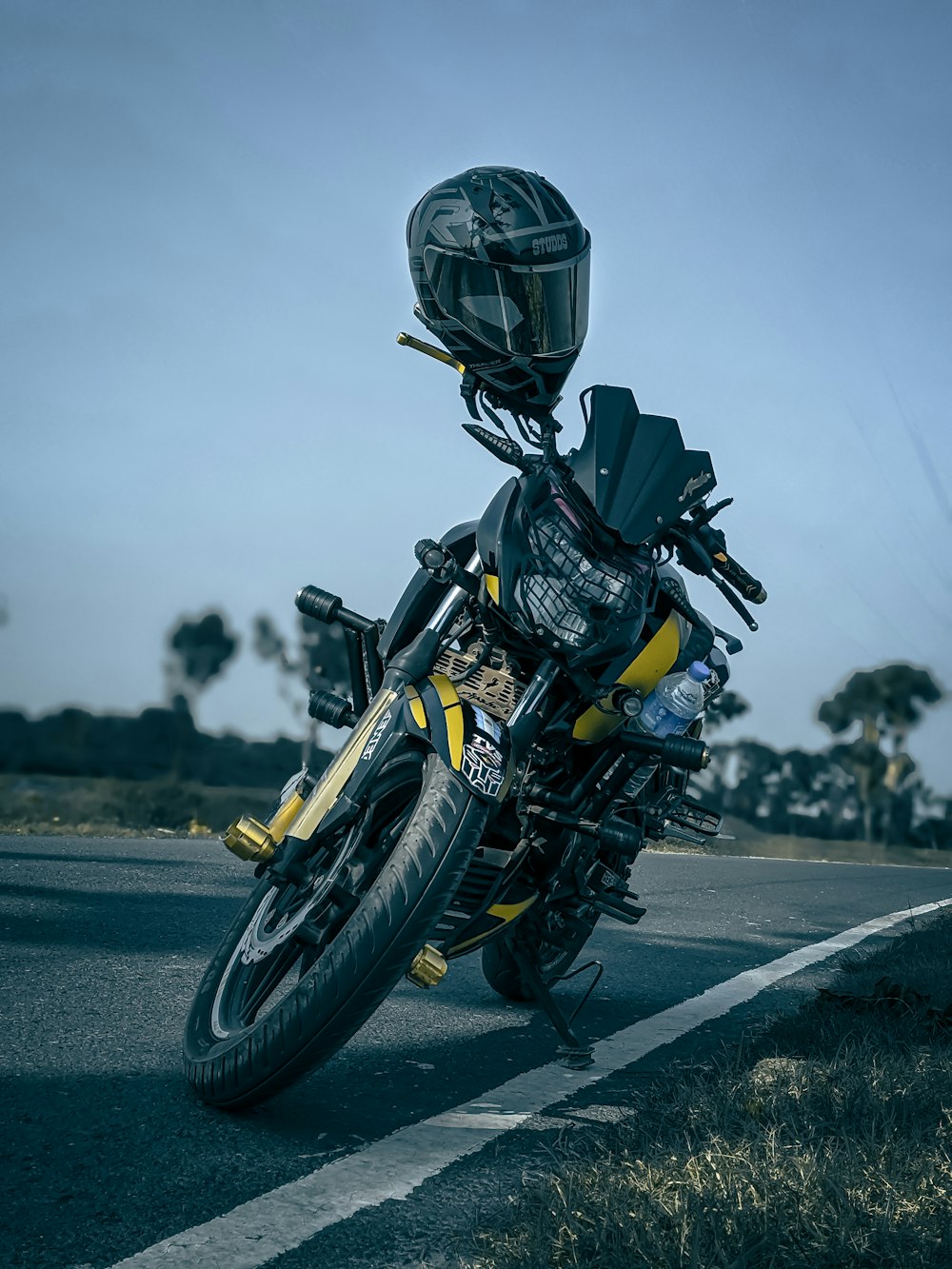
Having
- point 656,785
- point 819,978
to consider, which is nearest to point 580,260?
point 656,785

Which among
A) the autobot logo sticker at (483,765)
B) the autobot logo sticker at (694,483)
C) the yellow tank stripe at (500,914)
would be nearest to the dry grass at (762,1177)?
the yellow tank stripe at (500,914)

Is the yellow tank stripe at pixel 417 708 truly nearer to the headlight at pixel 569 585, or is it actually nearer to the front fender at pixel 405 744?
the front fender at pixel 405 744

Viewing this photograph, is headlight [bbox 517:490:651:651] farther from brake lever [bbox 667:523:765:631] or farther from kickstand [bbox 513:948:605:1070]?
kickstand [bbox 513:948:605:1070]

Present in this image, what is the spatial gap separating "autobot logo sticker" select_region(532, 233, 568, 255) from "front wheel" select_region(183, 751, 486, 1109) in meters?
1.41

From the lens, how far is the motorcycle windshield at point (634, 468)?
10.6 ft

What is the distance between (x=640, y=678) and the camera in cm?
344

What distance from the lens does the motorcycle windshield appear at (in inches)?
127

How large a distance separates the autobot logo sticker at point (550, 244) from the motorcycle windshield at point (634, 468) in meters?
0.40

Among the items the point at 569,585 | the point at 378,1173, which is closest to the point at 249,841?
the point at 378,1173

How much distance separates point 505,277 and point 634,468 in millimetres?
647

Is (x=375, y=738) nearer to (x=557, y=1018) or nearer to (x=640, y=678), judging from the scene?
(x=640, y=678)

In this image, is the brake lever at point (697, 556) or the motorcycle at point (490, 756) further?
the brake lever at point (697, 556)

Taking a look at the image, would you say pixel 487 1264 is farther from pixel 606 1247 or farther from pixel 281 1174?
pixel 281 1174

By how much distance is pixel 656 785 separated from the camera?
151 inches
